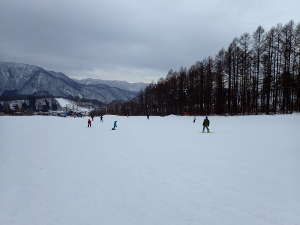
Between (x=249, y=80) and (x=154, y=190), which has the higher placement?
(x=249, y=80)

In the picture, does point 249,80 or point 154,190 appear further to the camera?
point 249,80

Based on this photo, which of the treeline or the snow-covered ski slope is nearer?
the snow-covered ski slope

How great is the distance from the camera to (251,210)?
5094 mm

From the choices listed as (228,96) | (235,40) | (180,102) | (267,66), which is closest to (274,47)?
(267,66)

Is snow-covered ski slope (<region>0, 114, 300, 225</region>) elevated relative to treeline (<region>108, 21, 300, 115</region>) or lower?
lower

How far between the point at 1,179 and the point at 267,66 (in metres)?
44.9

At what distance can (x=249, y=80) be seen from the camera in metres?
47.5

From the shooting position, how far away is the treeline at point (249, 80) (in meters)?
39.4

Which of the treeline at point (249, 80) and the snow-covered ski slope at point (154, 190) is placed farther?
the treeline at point (249, 80)

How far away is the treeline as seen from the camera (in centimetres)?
3938

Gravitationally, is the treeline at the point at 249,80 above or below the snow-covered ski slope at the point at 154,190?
above

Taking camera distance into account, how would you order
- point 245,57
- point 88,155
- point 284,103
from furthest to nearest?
1. point 245,57
2. point 284,103
3. point 88,155

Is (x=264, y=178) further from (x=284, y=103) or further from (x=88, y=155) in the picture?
(x=284, y=103)

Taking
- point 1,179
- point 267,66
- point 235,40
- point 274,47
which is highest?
point 235,40
